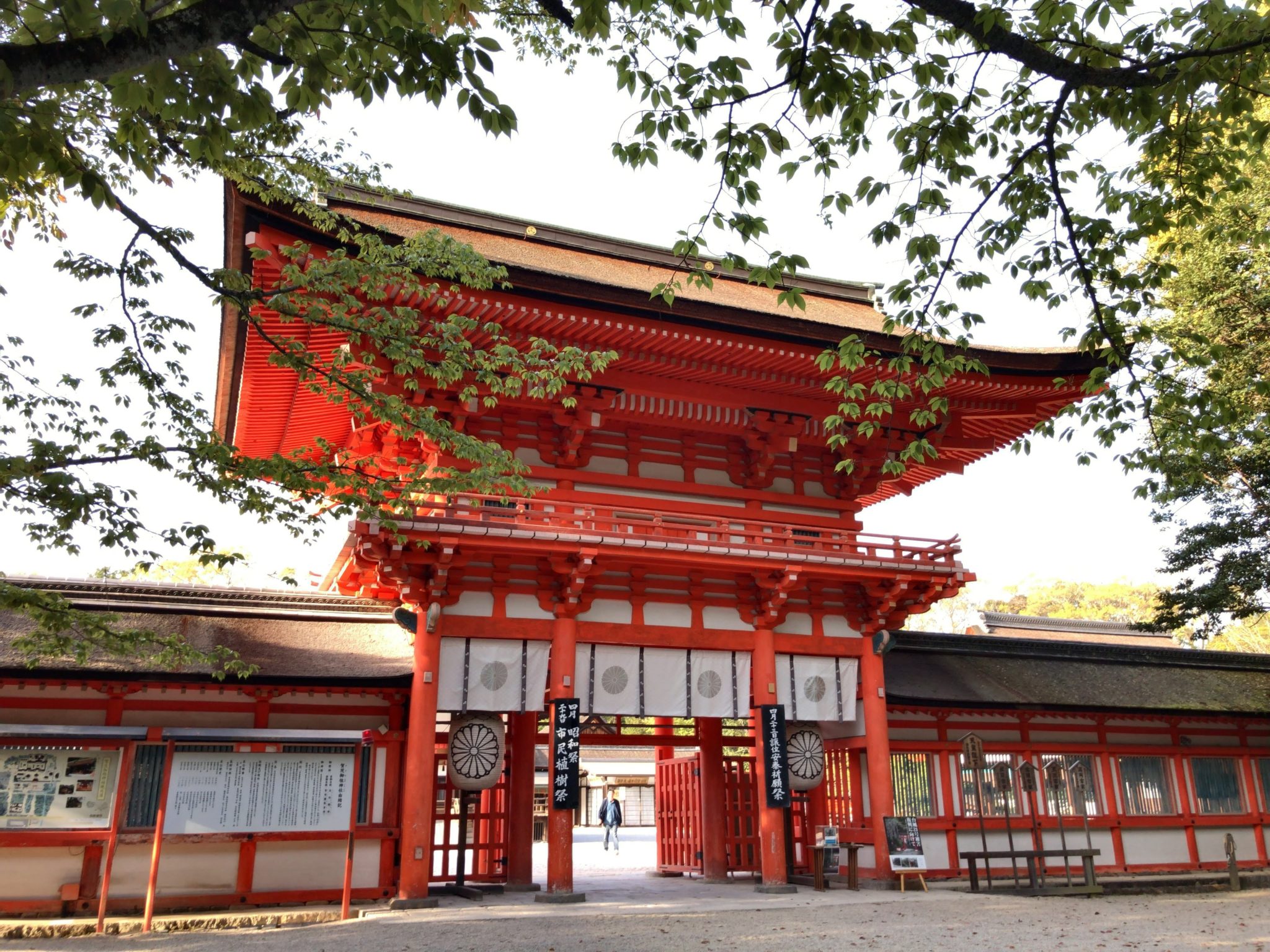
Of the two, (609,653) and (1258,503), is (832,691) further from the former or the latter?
(1258,503)

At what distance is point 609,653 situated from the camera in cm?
1218

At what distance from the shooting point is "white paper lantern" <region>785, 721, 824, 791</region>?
43.5ft

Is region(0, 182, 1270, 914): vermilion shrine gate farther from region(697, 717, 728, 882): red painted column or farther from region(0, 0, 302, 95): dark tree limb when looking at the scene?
region(0, 0, 302, 95): dark tree limb

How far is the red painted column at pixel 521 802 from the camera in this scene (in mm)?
12547

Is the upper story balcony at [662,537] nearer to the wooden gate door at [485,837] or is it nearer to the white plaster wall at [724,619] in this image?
the white plaster wall at [724,619]

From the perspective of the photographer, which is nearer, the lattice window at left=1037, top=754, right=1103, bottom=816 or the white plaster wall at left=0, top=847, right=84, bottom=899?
the white plaster wall at left=0, top=847, right=84, bottom=899

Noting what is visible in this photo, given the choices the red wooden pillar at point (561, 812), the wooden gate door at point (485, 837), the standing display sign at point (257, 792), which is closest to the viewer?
the standing display sign at point (257, 792)

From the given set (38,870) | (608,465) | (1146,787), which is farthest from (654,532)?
(1146,787)

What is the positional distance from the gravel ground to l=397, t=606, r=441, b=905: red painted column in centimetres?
60

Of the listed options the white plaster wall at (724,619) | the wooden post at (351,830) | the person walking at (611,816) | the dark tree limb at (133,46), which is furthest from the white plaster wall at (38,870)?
the person walking at (611,816)

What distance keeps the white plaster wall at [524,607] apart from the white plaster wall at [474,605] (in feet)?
0.75

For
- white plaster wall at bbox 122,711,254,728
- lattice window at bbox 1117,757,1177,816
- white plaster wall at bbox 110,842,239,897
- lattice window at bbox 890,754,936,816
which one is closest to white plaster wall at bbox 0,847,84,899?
white plaster wall at bbox 110,842,239,897

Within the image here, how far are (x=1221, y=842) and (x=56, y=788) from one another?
17.2m

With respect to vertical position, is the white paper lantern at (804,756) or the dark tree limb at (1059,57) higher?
the dark tree limb at (1059,57)
